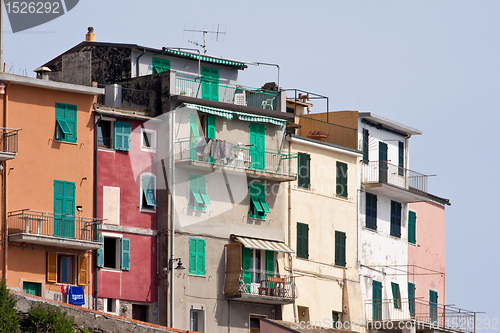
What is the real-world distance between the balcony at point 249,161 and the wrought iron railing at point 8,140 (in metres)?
6.81

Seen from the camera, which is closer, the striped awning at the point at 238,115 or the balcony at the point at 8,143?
the balcony at the point at 8,143

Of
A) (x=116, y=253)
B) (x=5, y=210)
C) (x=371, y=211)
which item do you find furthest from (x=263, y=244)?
(x=5, y=210)

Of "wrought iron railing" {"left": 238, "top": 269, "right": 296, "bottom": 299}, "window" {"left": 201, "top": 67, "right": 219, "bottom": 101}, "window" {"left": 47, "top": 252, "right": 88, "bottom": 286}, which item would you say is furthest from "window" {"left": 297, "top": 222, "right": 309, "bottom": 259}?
"window" {"left": 47, "top": 252, "right": 88, "bottom": 286}

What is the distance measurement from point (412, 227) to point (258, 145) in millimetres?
11281

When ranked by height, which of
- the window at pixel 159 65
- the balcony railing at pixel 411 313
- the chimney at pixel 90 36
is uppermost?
the chimney at pixel 90 36

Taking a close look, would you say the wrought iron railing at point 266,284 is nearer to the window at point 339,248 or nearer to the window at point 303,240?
the window at point 303,240

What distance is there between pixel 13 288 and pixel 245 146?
1182 cm

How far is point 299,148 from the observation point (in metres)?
52.1

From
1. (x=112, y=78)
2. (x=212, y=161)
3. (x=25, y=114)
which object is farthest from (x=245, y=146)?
(x=25, y=114)

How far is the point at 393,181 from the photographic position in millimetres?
56438

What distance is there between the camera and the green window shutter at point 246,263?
48.4 m

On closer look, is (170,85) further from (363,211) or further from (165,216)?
(363,211)

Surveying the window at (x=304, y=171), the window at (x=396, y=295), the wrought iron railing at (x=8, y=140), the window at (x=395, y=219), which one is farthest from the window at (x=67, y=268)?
the window at (x=395, y=219)

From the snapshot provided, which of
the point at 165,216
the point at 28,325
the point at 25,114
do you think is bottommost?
the point at 28,325
